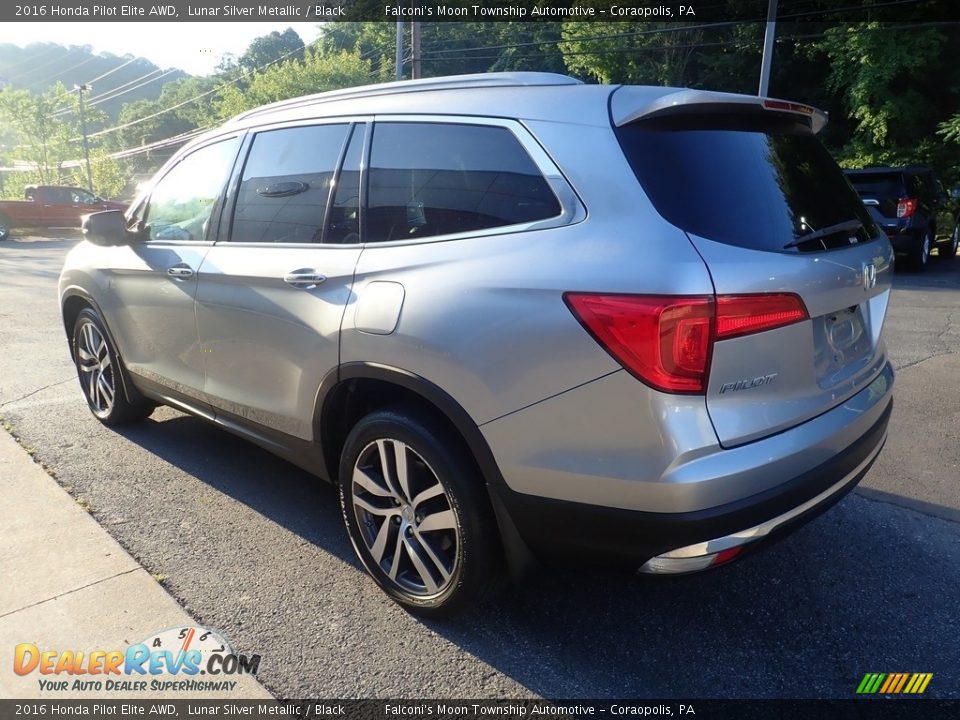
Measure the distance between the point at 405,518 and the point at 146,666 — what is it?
98 centimetres

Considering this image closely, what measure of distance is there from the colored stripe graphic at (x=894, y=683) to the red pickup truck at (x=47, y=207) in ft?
87.8

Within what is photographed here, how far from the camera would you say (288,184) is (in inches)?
123

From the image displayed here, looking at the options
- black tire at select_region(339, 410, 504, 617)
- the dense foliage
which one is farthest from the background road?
the dense foliage

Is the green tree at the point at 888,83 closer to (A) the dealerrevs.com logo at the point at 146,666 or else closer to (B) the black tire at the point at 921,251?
(B) the black tire at the point at 921,251

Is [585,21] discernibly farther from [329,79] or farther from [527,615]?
[527,615]

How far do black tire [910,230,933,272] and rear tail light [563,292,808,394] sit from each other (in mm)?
11889

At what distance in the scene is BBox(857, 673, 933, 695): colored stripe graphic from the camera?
225 cm

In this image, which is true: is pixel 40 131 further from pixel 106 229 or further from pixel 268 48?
pixel 106 229

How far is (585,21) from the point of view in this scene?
28.7m

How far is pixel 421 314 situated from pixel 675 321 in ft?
2.73

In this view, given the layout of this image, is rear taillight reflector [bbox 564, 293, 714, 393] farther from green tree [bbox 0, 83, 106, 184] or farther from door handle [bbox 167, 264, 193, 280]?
green tree [bbox 0, 83, 106, 184]


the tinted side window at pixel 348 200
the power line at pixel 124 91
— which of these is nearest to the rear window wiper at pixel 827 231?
the tinted side window at pixel 348 200

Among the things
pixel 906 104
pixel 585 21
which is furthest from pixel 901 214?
pixel 585 21

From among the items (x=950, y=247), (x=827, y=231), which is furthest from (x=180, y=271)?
(x=950, y=247)
